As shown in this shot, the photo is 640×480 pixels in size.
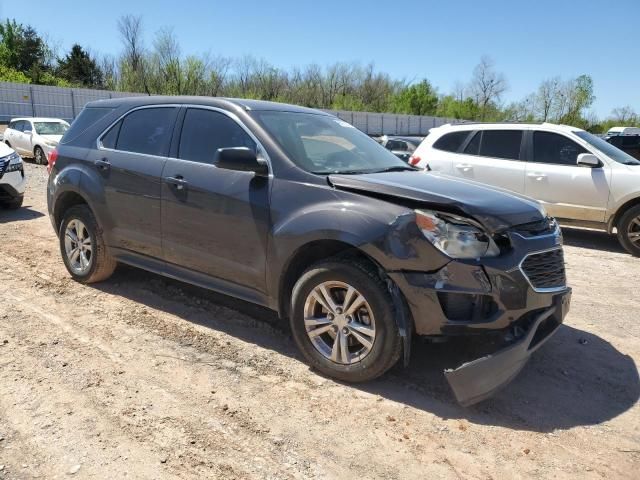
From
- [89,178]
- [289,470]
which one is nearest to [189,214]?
[89,178]

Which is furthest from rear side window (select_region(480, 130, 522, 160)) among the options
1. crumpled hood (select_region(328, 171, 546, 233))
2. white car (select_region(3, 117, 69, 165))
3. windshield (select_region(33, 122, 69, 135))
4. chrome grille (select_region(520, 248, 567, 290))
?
windshield (select_region(33, 122, 69, 135))

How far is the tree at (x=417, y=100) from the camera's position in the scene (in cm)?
7881

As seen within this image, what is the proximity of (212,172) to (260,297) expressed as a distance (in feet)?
3.43

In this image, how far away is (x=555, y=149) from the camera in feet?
27.5

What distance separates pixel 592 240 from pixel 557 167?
1.48m

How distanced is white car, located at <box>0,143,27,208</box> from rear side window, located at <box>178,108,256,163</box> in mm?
6017

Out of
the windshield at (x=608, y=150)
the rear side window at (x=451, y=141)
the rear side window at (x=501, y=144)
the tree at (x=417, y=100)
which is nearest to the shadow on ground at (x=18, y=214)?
the rear side window at (x=451, y=141)

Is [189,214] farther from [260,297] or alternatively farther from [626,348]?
[626,348]

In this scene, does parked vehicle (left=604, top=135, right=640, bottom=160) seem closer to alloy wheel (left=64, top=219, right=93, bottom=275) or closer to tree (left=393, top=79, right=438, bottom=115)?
alloy wheel (left=64, top=219, right=93, bottom=275)

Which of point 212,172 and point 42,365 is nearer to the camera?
point 42,365

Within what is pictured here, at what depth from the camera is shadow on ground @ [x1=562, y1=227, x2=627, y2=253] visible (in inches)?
325

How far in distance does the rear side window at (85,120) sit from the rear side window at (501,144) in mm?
6030

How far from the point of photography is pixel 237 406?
128 inches

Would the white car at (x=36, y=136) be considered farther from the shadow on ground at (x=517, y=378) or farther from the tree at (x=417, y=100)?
the tree at (x=417, y=100)
